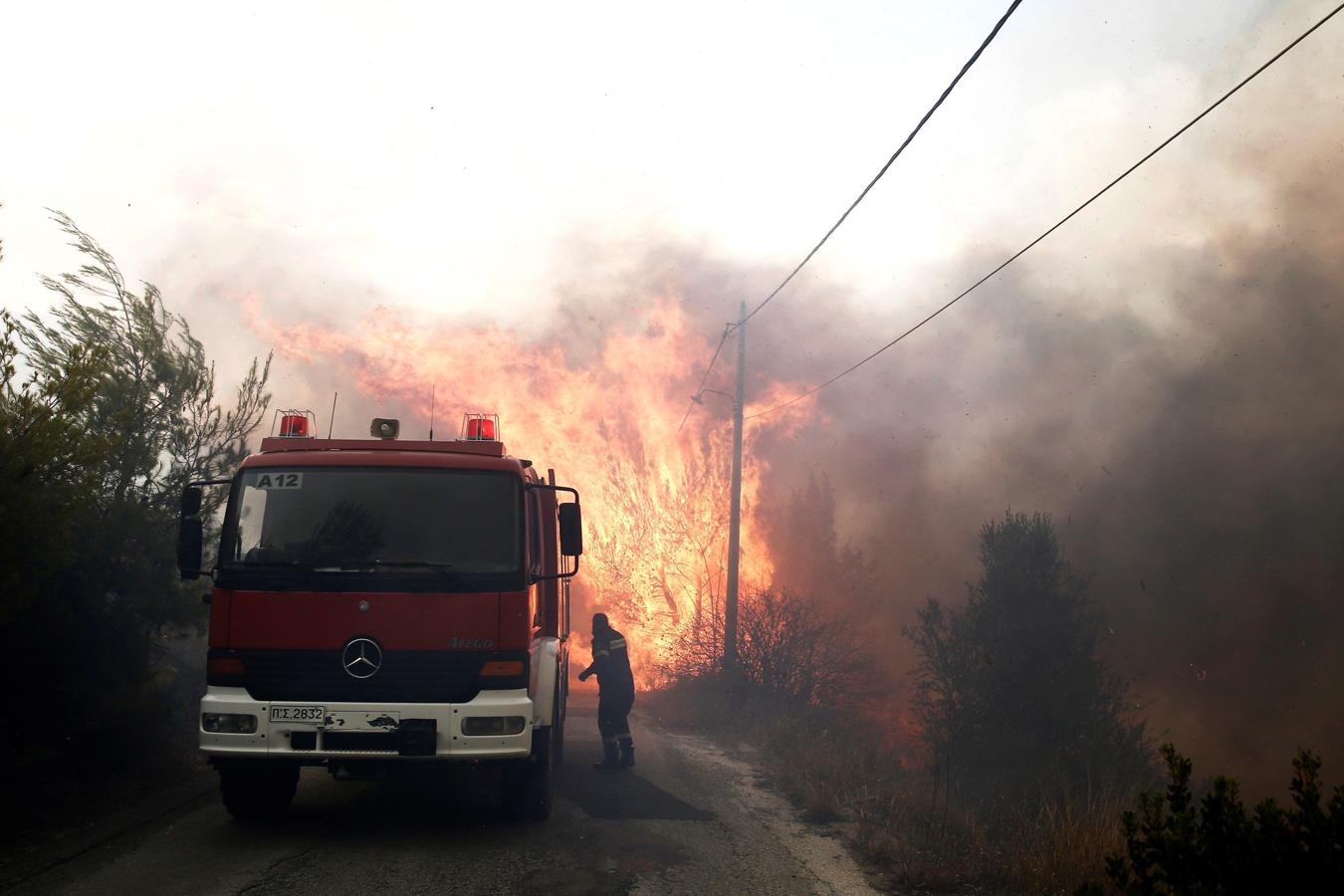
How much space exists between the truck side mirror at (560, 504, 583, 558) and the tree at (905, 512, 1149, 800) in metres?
12.3

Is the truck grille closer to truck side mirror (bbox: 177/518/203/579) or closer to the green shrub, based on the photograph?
truck side mirror (bbox: 177/518/203/579)

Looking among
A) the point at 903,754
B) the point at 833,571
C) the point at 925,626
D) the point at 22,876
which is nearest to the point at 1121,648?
the point at 833,571

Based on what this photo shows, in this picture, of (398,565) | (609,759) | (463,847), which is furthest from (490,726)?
(609,759)

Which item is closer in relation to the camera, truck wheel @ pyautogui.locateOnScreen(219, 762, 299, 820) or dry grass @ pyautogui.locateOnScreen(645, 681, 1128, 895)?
dry grass @ pyautogui.locateOnScreen(645, 681, 1128, 895)

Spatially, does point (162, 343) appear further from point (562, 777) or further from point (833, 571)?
point (833, 571)

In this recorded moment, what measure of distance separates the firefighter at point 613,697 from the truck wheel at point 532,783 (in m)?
3.08

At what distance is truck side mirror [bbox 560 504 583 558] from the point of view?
304 inches

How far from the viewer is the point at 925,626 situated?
2108 centimetres

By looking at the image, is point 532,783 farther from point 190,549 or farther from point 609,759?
point 609,759

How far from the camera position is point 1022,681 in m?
20.1

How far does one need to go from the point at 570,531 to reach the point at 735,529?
1190 centimetres

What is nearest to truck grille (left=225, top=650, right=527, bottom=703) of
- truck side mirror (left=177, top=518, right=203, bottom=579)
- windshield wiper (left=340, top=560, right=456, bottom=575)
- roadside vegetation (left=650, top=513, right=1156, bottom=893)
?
windshield wiper (left=340, top=560, right=456, bottom=575)

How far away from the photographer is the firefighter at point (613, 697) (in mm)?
11031

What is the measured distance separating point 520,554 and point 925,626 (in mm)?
15695
